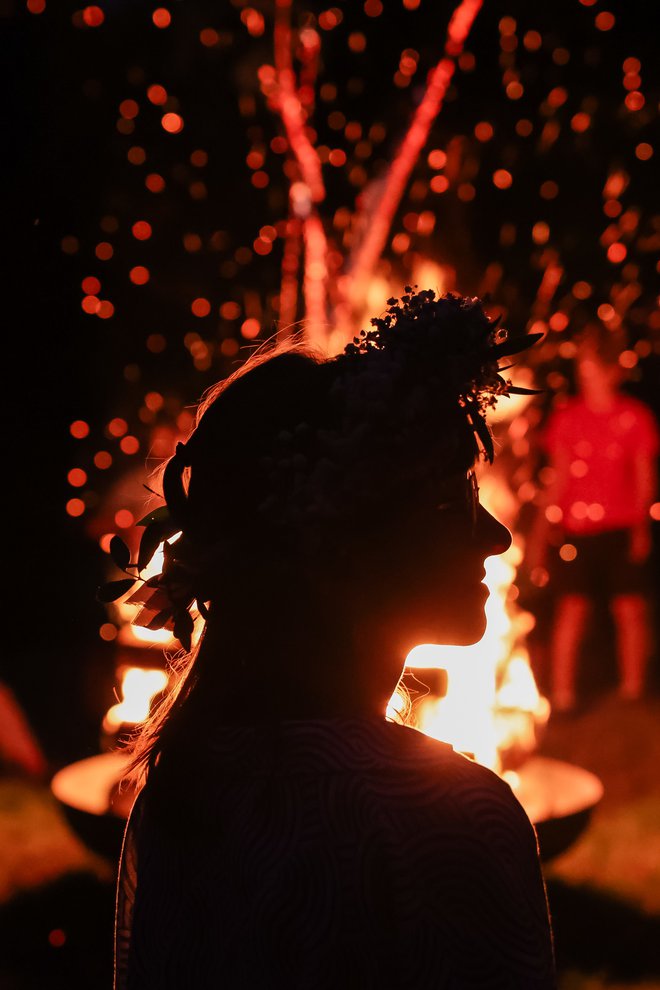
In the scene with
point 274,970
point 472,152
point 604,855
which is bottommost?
point 604,855

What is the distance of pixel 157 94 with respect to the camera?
8180mm

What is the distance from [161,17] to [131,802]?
6572 mm

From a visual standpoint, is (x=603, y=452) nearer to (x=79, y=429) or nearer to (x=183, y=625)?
(x=79, y=429)

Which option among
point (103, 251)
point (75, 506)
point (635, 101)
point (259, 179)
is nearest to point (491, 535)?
point (635, 101)

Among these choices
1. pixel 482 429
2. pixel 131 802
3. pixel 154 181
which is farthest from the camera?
pixel 154 181

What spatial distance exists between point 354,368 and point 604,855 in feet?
13.3

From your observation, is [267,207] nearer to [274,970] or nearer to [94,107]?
[94,107]

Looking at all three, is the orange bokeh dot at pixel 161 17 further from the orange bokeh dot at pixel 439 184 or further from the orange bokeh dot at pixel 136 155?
the orange bokeh dot at pixel 439 184

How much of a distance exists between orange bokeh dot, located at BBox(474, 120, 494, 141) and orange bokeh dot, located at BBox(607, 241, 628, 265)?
1.45 meters

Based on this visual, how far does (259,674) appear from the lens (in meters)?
1.37

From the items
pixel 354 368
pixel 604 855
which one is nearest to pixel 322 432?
pixel 354 368

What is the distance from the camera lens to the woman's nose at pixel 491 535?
1.53 meters

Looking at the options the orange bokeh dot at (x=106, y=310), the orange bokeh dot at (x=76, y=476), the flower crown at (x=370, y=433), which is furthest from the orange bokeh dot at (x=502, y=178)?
the flower crown at (x=370, y=433)

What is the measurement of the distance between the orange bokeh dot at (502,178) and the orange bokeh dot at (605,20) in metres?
1.29
